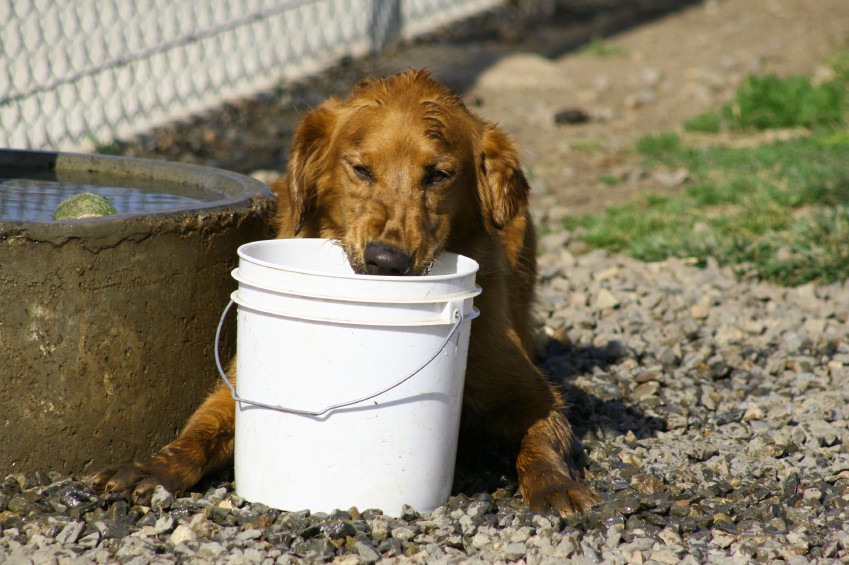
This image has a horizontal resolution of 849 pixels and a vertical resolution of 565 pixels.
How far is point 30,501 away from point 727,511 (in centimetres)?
204

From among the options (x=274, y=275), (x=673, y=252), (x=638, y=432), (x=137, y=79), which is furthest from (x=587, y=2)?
(x=274, y=275)

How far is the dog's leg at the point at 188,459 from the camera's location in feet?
9.87

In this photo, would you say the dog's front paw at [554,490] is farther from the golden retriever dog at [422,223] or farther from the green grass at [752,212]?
the green grass at [752,212]

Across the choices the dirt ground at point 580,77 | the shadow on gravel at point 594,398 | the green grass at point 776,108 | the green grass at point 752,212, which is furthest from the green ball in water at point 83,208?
the green grass at point 776,108

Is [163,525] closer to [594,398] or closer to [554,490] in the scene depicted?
[554,490]

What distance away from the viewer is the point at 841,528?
3.04 metres

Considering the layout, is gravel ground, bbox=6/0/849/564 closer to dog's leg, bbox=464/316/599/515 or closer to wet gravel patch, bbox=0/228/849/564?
wet gravel patch, bbox=0/228/849/564

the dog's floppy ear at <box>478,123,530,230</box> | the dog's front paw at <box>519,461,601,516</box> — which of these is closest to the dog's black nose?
the dog's floppy ear at <box>478,123,530,230</box>

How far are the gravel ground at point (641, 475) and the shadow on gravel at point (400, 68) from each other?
1.74 m

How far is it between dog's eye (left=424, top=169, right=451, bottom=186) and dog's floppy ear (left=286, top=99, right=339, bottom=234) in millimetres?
445

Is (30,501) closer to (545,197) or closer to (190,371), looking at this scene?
(190,371)

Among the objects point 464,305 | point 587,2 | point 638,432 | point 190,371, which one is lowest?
point 638,432

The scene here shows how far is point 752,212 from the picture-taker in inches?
258

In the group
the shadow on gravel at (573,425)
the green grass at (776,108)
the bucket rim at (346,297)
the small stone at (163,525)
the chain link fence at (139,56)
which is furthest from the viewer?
the green grass at (776,108)
